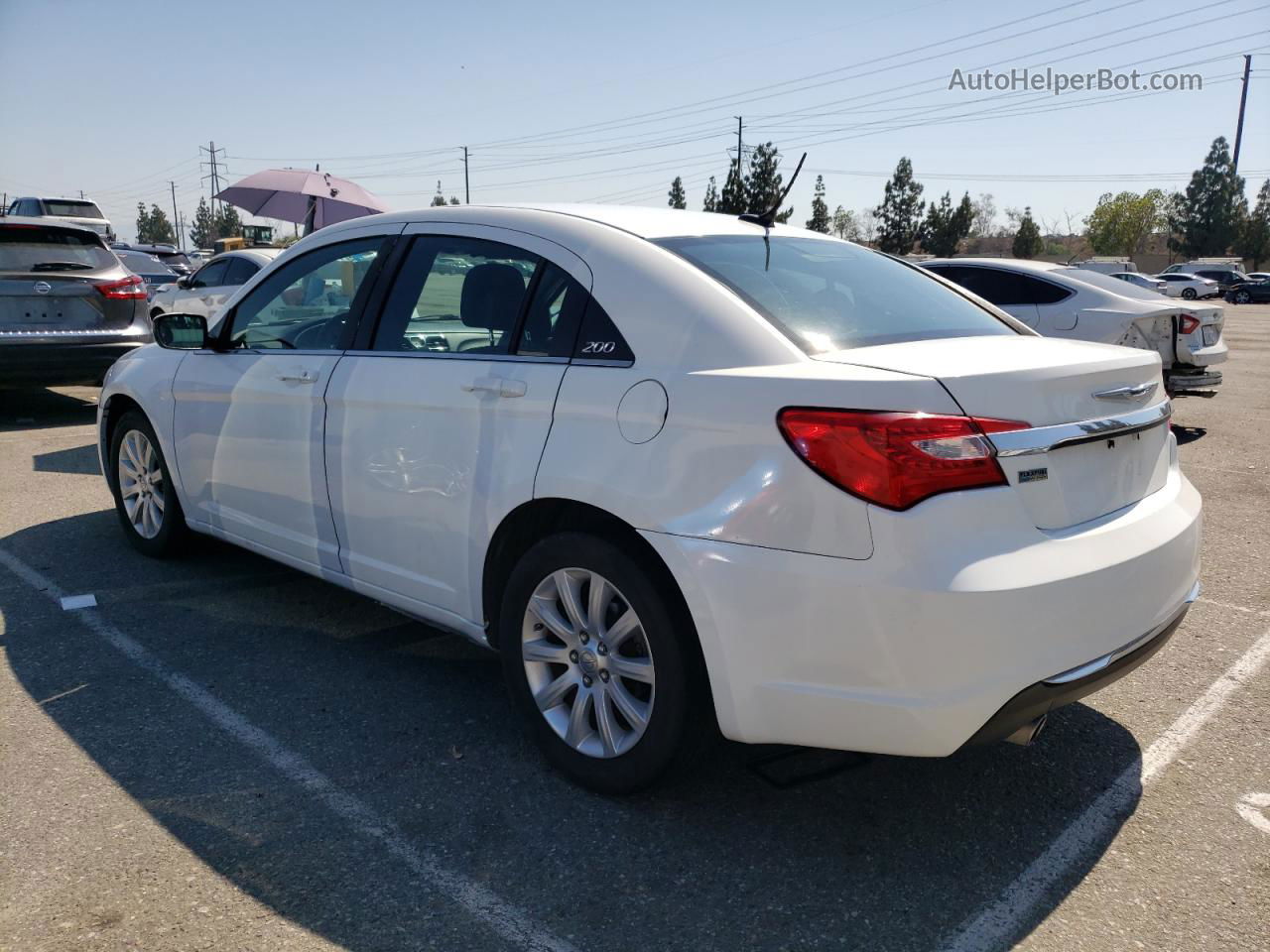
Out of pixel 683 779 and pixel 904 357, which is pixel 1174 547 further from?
pixel 683 779

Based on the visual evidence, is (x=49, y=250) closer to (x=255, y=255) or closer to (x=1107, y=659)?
(x=255, y=255)

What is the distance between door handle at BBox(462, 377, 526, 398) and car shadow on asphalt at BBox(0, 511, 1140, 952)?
1157 millimetres

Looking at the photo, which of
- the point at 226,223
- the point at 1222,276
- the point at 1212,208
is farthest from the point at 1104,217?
the point at 226,223

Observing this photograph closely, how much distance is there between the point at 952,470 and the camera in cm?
238

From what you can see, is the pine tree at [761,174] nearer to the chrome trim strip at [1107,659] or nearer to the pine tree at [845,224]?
the pine tree at [845,224]

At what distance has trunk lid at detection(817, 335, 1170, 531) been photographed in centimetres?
247

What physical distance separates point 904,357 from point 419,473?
5.29 ft

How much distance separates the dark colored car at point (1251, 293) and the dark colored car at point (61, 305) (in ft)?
174

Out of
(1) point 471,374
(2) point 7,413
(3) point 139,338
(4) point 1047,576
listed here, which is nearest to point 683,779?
(4) point 1047,576

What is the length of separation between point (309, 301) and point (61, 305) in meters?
6.32

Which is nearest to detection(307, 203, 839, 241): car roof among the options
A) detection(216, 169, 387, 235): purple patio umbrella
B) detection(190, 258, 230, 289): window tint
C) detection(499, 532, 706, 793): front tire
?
detection(499, 532, 706, 793): front tire

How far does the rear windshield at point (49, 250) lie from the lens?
352 inches

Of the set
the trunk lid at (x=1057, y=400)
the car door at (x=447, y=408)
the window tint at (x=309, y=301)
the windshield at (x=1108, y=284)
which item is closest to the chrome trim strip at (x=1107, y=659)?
the trunk lid at (x=1057, y=400)

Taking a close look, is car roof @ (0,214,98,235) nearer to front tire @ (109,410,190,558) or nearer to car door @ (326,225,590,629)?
front tire @ (109,410,190,558)
